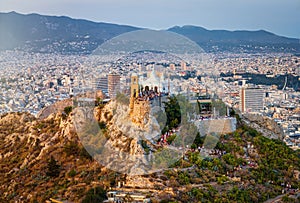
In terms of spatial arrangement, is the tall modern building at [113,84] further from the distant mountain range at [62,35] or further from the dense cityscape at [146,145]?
the distant mountain range at [62,35]

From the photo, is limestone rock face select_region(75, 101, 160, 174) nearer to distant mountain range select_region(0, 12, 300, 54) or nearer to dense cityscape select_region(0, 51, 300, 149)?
dense cityscape select_region(0, 51, 300, 149)

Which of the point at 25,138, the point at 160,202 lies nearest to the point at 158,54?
the point at 25,138

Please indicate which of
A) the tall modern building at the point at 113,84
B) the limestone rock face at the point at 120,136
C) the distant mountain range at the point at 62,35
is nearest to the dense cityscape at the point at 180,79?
the tall modern building at the point at 113,84

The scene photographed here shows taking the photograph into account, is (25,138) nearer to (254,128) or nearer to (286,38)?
(254,128)

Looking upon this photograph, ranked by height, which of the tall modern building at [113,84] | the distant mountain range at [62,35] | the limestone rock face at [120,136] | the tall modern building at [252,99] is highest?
the distant mountain range at [62,35]

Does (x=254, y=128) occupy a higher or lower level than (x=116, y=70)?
lower

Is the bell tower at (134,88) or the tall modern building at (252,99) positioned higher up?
the bell tower at (134,88)

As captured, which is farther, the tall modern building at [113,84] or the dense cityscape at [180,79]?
the dense cityscape at [180,79]

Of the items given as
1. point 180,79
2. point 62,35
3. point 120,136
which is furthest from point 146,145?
point 62,35

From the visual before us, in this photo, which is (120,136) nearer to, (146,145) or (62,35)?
(146,145)
